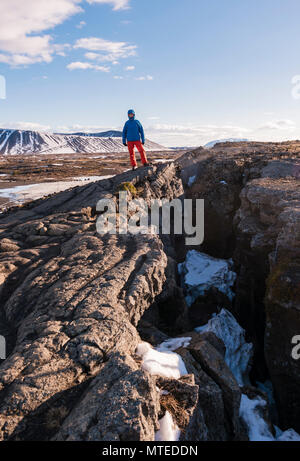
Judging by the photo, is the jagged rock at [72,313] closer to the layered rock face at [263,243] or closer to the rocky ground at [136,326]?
the rocky ground at [136,326]

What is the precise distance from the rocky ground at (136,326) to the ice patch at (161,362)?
37 millimetres

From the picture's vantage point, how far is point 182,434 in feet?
17.8

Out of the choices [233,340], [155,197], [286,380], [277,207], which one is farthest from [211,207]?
[286,380]

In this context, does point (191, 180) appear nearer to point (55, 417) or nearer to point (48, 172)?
point (55, 417)

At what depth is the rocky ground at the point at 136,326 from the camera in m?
5.25

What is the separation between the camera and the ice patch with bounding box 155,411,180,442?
5.09m

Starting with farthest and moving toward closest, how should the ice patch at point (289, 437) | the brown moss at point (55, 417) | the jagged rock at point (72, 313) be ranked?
the ice patch at point (289, 437), the jagged rock at point (72, 313), the brown moss at point (55, 417)

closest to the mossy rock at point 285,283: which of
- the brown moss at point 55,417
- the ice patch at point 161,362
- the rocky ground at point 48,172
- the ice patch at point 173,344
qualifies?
the ice patch at point 173,344

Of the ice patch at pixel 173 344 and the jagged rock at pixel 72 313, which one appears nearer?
the jagged rock at pixel 72 313

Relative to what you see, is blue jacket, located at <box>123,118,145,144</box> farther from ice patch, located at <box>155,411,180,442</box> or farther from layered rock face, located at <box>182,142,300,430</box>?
ice patch, located at <box>155,411,180,442</box>

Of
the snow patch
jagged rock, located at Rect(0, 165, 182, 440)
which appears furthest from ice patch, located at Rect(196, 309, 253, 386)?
the snow patch

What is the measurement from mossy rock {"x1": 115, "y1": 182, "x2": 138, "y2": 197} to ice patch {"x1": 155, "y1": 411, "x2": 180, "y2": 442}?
1218 cm
